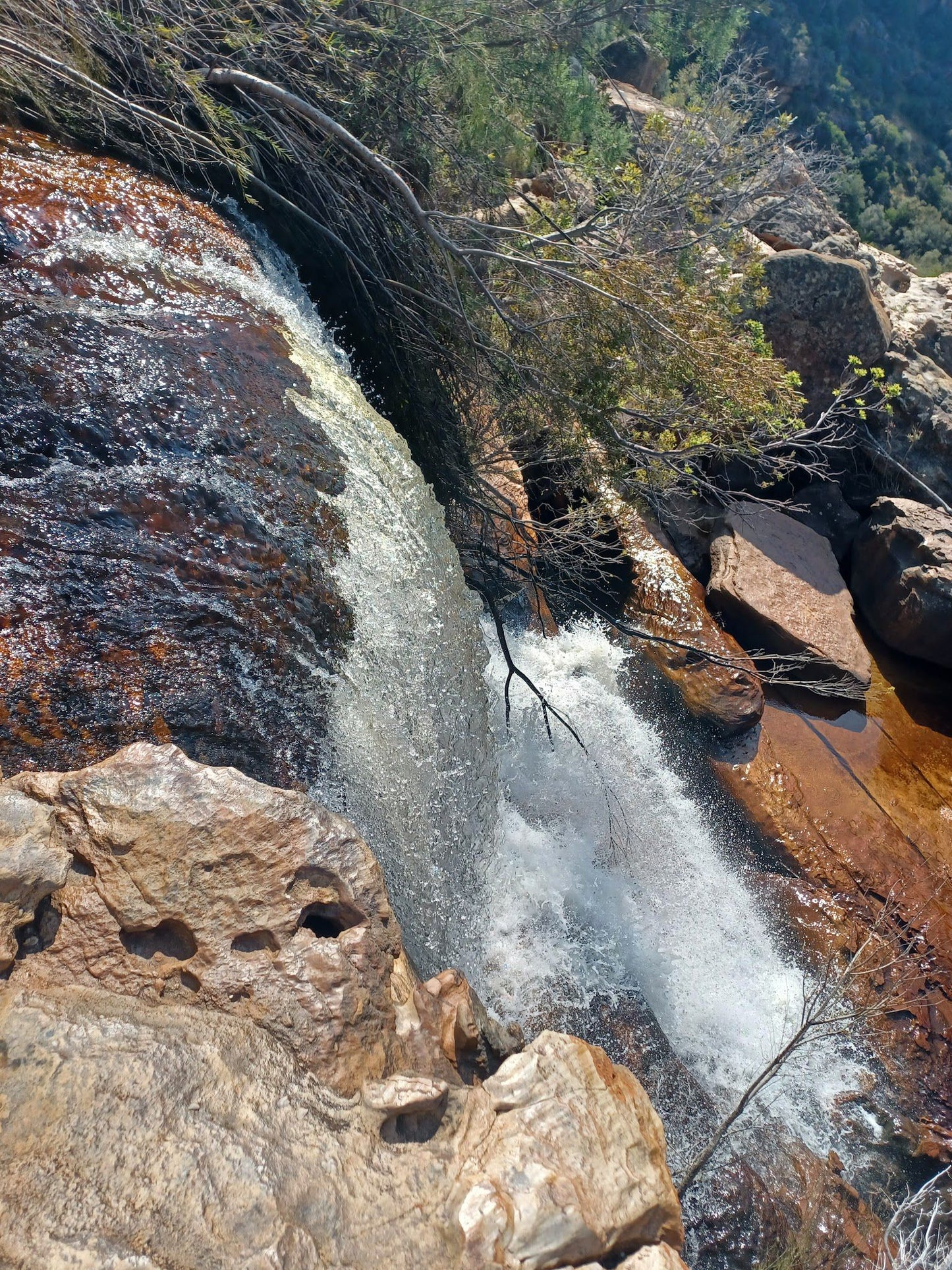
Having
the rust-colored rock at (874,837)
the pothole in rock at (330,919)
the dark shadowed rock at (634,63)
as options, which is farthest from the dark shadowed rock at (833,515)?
the pothole in rock at (330,919)

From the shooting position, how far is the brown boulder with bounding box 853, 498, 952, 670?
5918 millimetres

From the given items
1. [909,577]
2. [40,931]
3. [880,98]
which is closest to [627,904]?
[40,931]

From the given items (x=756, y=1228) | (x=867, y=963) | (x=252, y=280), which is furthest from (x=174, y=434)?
(x=867, y=963)

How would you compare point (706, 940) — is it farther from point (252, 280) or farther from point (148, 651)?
point (252, 280)

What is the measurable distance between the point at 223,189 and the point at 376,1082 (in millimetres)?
3737

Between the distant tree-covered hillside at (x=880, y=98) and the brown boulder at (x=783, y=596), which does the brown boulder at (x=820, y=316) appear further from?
the distant tree-covered hillside at (x=880, y=98)

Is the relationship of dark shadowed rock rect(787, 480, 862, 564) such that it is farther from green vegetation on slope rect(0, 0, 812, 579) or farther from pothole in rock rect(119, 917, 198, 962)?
pothole in rock rect(119, 917, 198, 962)

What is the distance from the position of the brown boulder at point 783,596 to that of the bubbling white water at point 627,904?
1.18 meters

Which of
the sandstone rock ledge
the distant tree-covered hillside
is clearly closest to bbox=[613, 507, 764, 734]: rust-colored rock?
the sandstone rock ledge

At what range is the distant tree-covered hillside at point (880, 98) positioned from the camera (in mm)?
14836

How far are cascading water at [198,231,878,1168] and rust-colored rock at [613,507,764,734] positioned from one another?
13.6 inches

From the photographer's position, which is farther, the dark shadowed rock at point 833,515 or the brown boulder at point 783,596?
the dark shadowed rock at point 833,515

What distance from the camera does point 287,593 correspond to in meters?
2.70

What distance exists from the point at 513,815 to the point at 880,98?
67.5 feet
